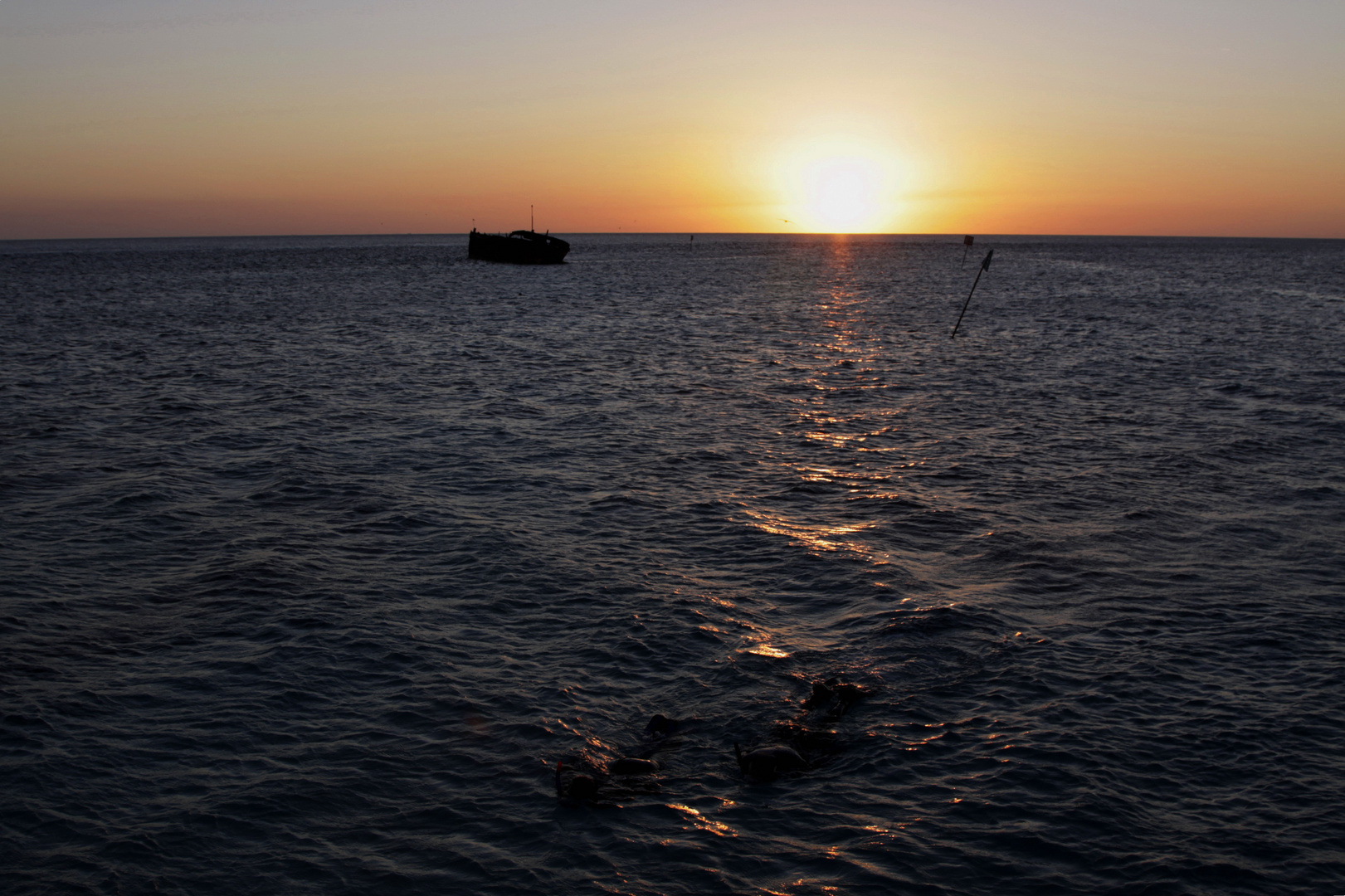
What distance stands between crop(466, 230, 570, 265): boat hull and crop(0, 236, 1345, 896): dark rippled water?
8905cm

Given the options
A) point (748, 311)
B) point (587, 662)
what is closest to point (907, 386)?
point (587, 662)

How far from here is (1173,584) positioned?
42.7 ft

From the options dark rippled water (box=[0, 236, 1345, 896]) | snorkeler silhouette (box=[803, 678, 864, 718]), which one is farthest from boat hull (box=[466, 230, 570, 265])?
snorkeler silhouette (box=[803, 678, 864, 718])

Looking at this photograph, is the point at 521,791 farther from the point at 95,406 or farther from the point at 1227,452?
the point at 95,406

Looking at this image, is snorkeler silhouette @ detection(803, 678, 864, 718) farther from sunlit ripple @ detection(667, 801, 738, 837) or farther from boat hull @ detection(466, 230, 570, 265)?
boat hull @ detection(466, 230, 570, 265)

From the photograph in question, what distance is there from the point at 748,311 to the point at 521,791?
57616 millimetres

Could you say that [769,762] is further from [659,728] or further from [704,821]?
[659,728]

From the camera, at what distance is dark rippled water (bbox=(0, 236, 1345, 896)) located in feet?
24.7

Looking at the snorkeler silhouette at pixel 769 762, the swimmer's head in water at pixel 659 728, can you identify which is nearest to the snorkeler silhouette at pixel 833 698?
the snorkeler silhouette at pixel 769 762

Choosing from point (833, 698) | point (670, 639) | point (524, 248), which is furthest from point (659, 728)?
point (524, 248)

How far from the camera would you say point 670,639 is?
11.4 metres

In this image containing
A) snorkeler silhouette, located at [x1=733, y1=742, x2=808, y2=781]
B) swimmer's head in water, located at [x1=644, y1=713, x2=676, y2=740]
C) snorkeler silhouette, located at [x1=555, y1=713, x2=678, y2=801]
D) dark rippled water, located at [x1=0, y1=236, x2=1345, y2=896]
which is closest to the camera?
dark rippled water, located at [x1=0, y1=236, x2=1345, y2=896]

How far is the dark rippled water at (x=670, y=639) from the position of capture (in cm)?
754

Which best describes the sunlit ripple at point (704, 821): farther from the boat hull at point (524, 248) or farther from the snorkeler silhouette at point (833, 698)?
the boat hull at point (524, 248)
